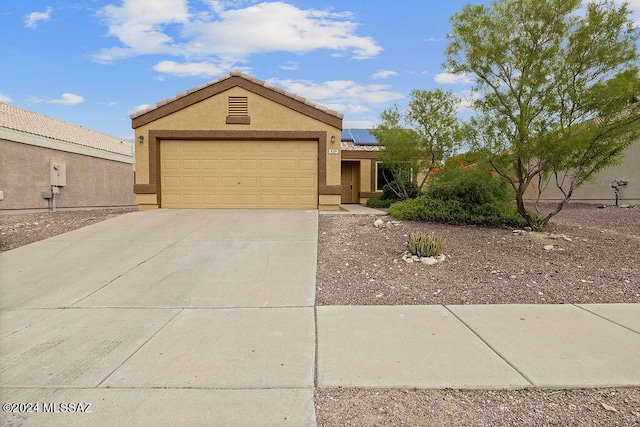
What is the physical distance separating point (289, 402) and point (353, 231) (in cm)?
678

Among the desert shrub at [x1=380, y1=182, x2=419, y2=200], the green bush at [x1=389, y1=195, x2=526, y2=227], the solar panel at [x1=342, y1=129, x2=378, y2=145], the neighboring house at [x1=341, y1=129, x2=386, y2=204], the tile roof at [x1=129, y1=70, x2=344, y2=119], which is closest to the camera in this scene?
the green bush at [x1=389, y1=195, x2=526, y2=227]

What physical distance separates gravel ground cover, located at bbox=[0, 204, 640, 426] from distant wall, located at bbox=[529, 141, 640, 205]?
5.65 metres

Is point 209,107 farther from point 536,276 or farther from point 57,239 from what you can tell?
point 536,276

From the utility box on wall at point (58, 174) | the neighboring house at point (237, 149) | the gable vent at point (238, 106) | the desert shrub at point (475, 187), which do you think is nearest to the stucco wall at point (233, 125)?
the neighboring house at point (237, 149)

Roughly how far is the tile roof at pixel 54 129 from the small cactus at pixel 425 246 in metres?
16.1

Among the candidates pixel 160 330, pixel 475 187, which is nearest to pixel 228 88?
pixel 475 187

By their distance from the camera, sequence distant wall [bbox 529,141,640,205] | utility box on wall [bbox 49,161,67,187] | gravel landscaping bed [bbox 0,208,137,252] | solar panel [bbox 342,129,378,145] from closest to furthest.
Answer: gravel landscaping bed [bbox 0,208,137,252], distant wall [bbox 529,141,640,205], utility box on wall [bbox 49,161,67,187], solar panel [bbox 342,129,378,145]

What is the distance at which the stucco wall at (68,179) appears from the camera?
50.2 feet

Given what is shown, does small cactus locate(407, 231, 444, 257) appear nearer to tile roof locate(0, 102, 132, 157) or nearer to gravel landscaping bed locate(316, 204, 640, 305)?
gravel landscaping bed locate(316, 204, 640, 305)

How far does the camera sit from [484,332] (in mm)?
4438

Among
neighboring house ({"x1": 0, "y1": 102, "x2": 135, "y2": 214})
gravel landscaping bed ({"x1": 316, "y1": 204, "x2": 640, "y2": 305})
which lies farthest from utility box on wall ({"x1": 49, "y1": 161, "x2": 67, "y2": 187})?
gravel landscaping bed ({"x1": 316, "y1": 204, "x2": 640, "y2": 305})

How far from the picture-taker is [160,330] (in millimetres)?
4598

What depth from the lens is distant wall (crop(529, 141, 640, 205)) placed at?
17016mm

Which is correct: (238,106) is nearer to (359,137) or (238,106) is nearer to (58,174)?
(58,174)
